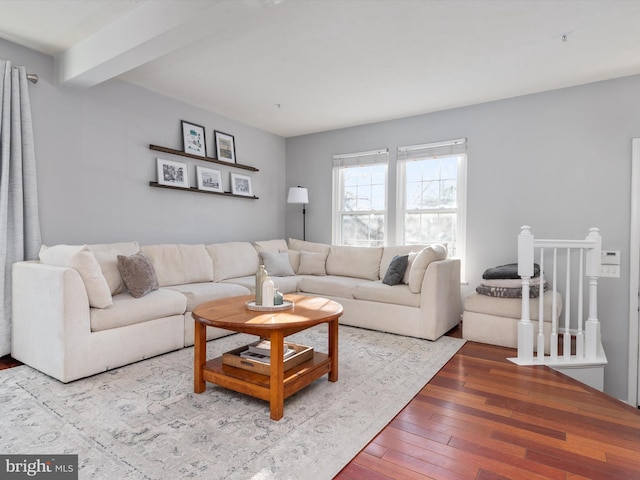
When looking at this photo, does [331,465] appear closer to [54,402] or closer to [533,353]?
[54,402]

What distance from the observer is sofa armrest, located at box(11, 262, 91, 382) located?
7.94ft

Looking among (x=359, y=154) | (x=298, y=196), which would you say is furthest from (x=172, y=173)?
(x=359, y=154)

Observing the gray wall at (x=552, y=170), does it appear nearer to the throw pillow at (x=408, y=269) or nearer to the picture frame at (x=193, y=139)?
the throw pillow at (x=408, y=269)

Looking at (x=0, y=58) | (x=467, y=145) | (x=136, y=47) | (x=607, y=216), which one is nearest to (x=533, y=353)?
(x=607, y=216)

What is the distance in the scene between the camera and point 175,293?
10.4 feet

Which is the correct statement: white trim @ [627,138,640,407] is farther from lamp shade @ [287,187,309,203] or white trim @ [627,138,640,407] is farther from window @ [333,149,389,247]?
lamp shade @ [287,187,309,203]

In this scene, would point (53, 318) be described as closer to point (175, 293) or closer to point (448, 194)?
point (175, 293)

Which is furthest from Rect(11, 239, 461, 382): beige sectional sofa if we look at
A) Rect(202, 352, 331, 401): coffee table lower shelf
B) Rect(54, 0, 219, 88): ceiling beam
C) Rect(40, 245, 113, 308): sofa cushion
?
Rect(54, 0, 219, 88): ceiling beam

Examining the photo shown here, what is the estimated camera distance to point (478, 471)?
1584mm

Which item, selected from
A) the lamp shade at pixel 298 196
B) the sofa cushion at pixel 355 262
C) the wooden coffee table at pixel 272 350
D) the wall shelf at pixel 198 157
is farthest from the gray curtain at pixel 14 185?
the sofa cushion at pixel 355 262

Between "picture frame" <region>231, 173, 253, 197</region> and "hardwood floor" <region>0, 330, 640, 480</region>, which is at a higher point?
"picture frame" <region>231, 173, 253, 197</region>

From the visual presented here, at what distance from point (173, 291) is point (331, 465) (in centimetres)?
221

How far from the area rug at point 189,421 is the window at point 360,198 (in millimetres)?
2523

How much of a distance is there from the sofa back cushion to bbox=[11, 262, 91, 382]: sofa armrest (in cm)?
100
